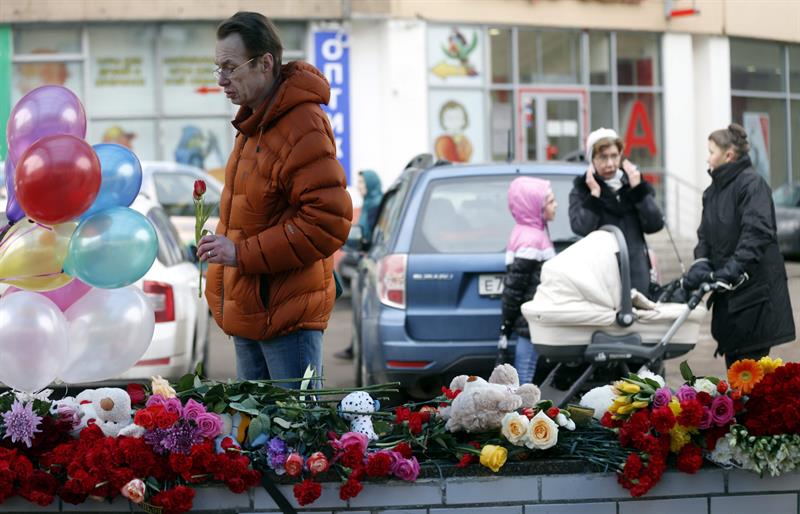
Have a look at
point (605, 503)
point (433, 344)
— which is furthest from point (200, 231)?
point (433, 344)

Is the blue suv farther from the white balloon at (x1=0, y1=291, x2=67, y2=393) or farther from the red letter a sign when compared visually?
the red letter a sign

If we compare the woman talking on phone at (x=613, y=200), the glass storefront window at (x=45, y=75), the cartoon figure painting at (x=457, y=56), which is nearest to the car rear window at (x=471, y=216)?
the woman talking on phone at (x=613, y=200)

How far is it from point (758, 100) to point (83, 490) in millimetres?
26573

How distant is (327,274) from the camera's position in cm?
445

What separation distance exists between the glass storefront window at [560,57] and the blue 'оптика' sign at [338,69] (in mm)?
4023

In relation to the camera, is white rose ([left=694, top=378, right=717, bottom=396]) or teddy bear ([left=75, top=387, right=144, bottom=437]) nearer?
teddy bear ([left=75, top=387, right=144, bottom=437])

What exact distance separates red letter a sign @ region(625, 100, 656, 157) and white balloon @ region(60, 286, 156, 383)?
23.0 m

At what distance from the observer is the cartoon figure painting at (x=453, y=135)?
24469 millimetres

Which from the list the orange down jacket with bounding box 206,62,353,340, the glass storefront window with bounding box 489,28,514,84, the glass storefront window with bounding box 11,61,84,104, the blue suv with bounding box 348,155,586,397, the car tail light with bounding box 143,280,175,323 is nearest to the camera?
the orange down jacket with bounding box 206,62,353,340

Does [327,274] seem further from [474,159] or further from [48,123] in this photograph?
[474,159]

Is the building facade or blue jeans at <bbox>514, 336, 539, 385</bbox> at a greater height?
the building facade

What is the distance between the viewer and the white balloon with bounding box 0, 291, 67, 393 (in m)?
3.70

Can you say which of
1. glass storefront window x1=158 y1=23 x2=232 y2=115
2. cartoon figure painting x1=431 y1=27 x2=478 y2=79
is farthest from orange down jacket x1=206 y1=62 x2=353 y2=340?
cartoon figure painting x1=431 y1=27 x2=478 y2=79

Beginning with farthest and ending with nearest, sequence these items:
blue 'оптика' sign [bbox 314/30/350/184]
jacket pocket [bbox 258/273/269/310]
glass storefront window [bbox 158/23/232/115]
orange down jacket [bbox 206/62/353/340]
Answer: glass storefront window [bbox 158/23/232/115] < blue 'оптика' sign [bbox 314/30/350/184] < jacket pocket [bbox 258/273/269/310] < orange down jacket [bbox 206/62/353/340]
